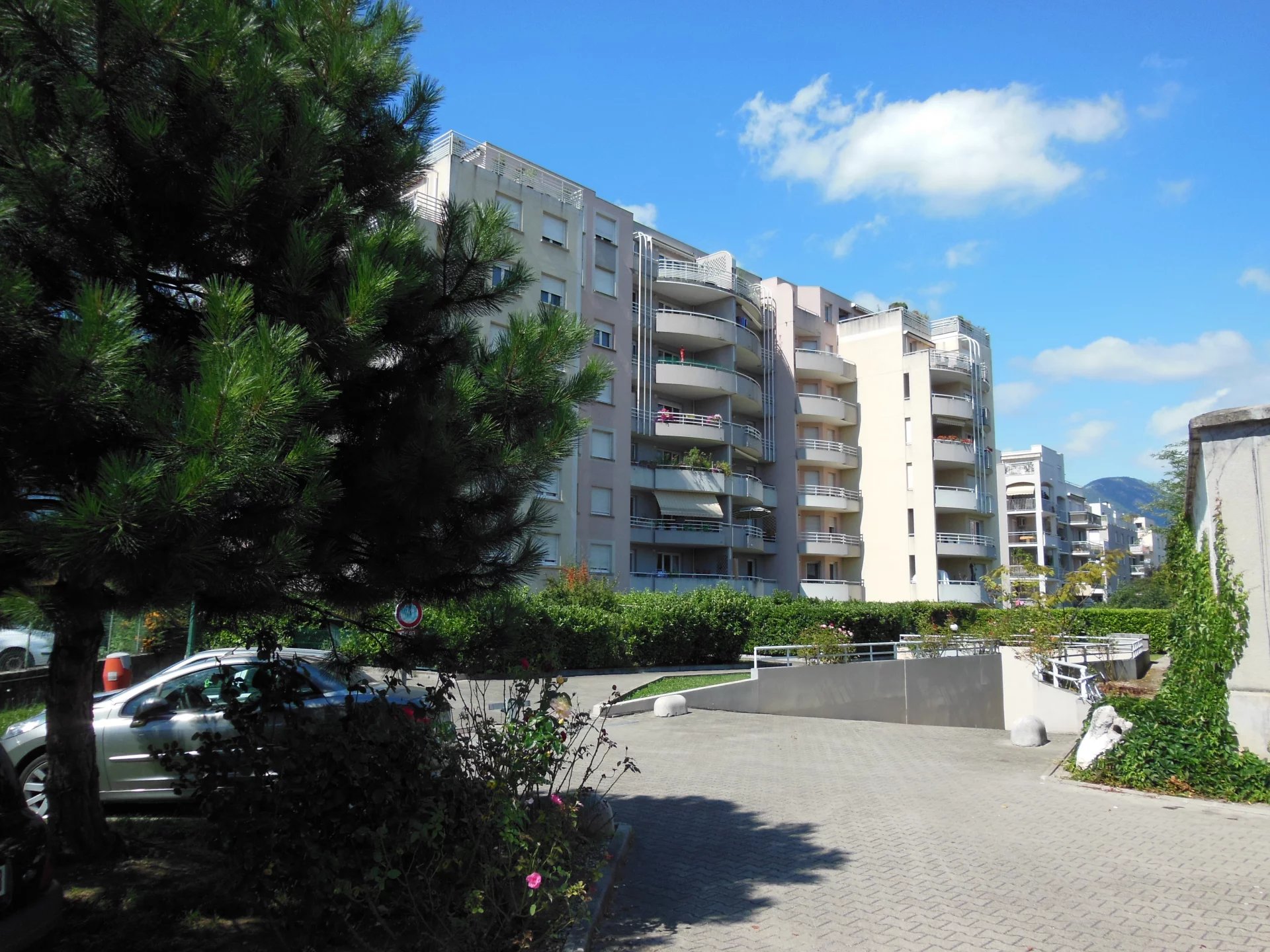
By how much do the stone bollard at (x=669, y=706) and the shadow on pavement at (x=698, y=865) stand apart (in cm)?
730

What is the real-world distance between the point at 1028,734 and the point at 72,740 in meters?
13.4

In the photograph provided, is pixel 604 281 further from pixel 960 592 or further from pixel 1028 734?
pixel 1028 734

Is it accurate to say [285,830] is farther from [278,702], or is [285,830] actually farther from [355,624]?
[355,624]

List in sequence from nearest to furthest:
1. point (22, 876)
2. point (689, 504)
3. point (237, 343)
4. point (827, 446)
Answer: point (237, 343)
point (22, 876)
point (689, 504)
point (827, 446)

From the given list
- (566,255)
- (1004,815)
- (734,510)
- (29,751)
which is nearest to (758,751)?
(1004,815)

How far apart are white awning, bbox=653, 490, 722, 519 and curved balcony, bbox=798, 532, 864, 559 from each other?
28.8 ft

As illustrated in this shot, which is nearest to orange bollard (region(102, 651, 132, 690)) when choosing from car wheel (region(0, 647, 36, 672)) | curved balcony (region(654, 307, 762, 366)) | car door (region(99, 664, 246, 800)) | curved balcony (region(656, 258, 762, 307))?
car wheel (region(0, 647, 36, 672))

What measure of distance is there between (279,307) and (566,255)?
100 ft

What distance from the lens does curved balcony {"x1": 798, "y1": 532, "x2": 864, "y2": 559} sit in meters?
46.2

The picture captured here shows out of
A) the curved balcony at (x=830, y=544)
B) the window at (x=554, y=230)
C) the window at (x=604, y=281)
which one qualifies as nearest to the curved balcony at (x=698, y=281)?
the window at (x=604, y=281)

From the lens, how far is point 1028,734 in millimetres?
14242

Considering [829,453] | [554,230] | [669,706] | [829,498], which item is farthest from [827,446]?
[669,706]

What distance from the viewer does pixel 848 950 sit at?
16.6ft

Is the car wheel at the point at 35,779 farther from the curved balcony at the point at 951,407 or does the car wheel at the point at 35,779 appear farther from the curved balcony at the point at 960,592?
the curved balcony at the point at 951,407
